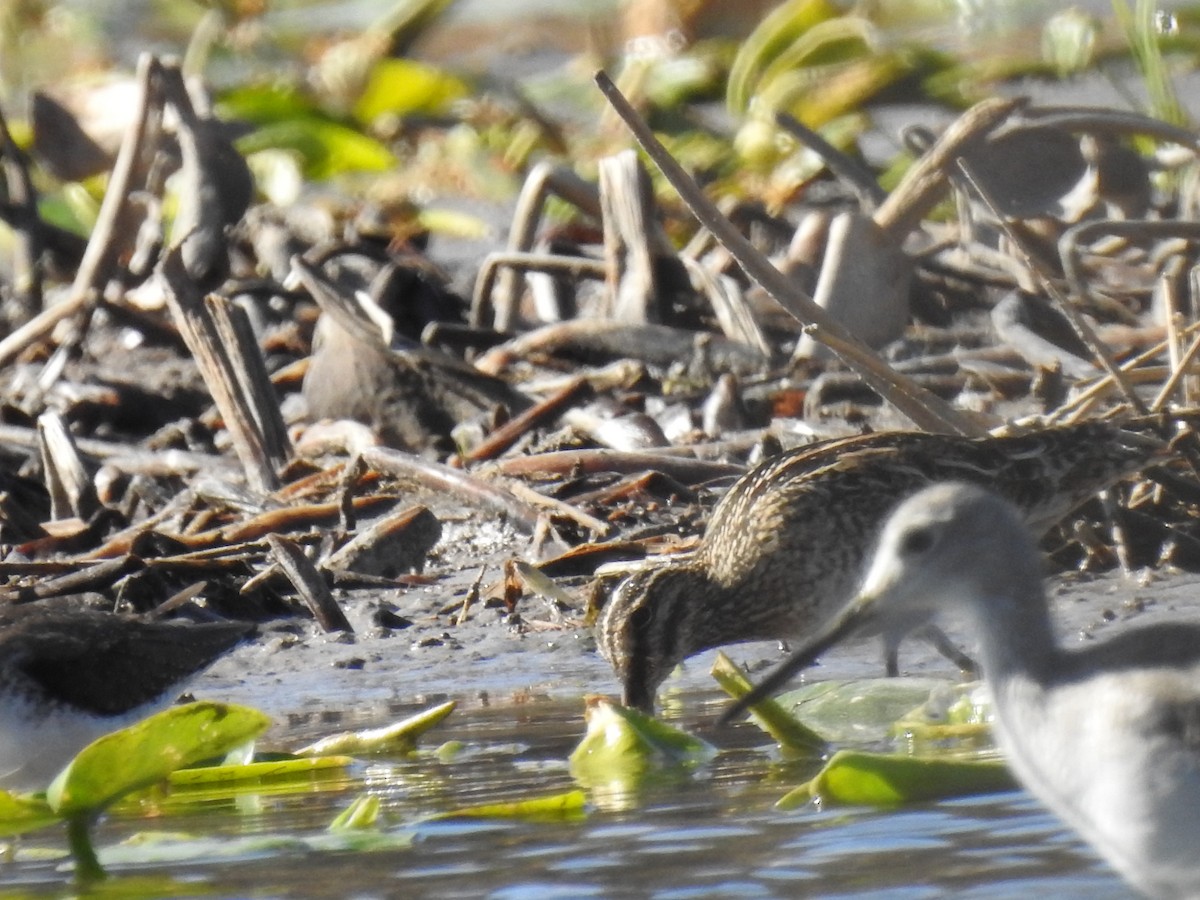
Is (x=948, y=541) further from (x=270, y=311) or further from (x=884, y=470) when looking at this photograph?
(x=270, y=311)

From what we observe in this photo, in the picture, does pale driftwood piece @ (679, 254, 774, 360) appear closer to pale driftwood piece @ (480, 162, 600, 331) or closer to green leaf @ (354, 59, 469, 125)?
pale driftwood piece @ (480, 162, 600, 331)

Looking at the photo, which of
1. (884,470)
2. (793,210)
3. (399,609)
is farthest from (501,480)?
(793,210)

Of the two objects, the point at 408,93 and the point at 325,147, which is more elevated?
the point at 408,93

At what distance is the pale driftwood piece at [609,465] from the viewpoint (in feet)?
25.7

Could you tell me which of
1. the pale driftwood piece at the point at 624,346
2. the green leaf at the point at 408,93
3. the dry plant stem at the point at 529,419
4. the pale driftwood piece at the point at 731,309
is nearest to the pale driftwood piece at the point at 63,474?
the dry plant stem at the point at 529,419

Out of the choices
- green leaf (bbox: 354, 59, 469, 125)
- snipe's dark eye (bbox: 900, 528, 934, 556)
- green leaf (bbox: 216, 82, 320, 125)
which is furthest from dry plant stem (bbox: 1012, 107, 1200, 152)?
green leaf (bbox: 354, 59, 469, 125)

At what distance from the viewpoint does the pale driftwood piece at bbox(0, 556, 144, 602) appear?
7254 mm

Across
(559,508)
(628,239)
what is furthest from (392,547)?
(628,239)

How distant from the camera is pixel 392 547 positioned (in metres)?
7.62

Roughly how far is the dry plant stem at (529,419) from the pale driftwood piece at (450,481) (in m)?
0.40

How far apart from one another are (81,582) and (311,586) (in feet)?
2.54

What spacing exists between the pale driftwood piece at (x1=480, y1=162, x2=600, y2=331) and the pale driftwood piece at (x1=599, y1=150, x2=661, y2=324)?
0.41m

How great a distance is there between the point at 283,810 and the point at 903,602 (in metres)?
1.74

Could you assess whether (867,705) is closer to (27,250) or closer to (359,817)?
(359,817)
